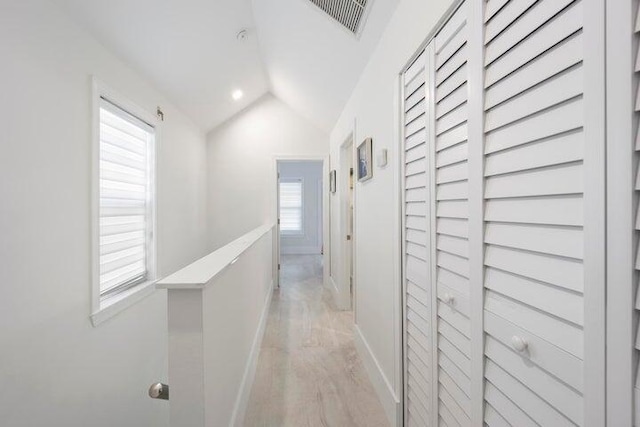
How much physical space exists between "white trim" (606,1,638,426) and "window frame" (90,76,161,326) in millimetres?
2167

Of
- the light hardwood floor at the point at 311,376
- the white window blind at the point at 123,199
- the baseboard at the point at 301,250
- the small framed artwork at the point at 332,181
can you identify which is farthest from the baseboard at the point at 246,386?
the baseboard at the point at 301,250

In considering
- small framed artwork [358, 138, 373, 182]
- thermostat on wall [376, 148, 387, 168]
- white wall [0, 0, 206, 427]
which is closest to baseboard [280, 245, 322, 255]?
small framed artwork [358, 138, 373, 182]

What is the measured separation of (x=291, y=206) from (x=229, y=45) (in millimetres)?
5252

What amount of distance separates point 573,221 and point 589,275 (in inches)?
4.3

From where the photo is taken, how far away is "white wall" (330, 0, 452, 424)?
1.44 metres

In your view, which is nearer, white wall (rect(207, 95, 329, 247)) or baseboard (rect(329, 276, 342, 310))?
baseboard (rect(329, 276, 342, 310))

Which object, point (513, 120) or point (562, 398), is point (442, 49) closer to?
point (513, 120)

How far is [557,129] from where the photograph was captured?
0.62 meters

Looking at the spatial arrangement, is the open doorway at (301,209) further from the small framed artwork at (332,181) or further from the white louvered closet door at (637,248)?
the white louvered closet door at (637,248)

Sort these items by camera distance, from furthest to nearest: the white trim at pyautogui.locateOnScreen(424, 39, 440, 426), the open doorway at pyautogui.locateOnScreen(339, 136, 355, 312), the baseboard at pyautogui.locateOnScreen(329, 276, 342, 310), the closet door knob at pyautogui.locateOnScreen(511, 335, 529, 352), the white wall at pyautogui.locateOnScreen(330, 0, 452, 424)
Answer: the baseboard at pyautogui.locateOnScreen(329, 276, 342, 310), the open doorway at pyautogui.locateOnScreen(339, 136, 355, 312), the white wall at pyautogui.locateOnScreen(330, 0, 452, 424), the white trim at pyautogui.locateOnScreen(424, 39, 440, 426), the closet door knob at pyautogui.locateOnScreen(511, 335, 529, 352)

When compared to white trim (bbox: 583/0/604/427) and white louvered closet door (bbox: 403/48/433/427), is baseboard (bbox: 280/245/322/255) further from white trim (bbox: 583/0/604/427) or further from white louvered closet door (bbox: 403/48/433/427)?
white trim (bbox: 583/0/604/427)

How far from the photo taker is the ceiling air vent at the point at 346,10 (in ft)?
5.64

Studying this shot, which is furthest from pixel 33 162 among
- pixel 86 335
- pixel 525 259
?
pixel 525 259

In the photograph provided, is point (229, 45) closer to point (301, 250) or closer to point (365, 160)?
point (365, 160)
